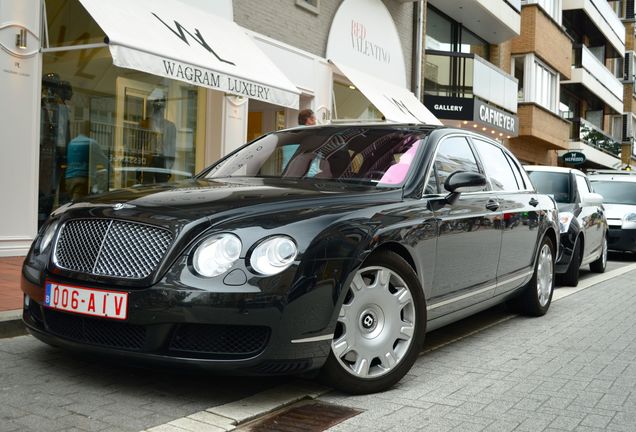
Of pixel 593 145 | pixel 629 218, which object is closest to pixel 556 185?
→ pixel 629 218

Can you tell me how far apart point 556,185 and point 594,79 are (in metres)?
29.0

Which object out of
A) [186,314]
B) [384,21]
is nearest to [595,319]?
[186,314]

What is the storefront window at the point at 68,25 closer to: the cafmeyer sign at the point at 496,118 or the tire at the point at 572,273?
the tire at the point at 572,273

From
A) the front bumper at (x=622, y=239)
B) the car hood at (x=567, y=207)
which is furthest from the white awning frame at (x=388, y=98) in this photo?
the car hood at (x=567, y=207)

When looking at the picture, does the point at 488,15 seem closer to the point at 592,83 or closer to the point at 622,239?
the point at 622,239

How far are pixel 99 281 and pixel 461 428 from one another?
6.08ft

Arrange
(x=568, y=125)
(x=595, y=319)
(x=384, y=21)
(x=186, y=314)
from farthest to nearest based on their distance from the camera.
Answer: (x=568, y=125) < (x=384, y=21) < (x=595, y=319) < (x=186, y=314)

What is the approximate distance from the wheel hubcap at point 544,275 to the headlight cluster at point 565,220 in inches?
98.2

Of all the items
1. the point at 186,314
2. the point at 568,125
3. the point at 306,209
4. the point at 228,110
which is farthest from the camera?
the point at 568,125

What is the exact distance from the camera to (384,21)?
16.9 meters

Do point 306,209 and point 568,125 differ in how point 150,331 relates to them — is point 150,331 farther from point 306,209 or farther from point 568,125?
point 568,125

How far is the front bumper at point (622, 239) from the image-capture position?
1398cm

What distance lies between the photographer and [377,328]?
13.3 feet

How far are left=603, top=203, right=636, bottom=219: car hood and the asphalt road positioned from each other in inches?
423
